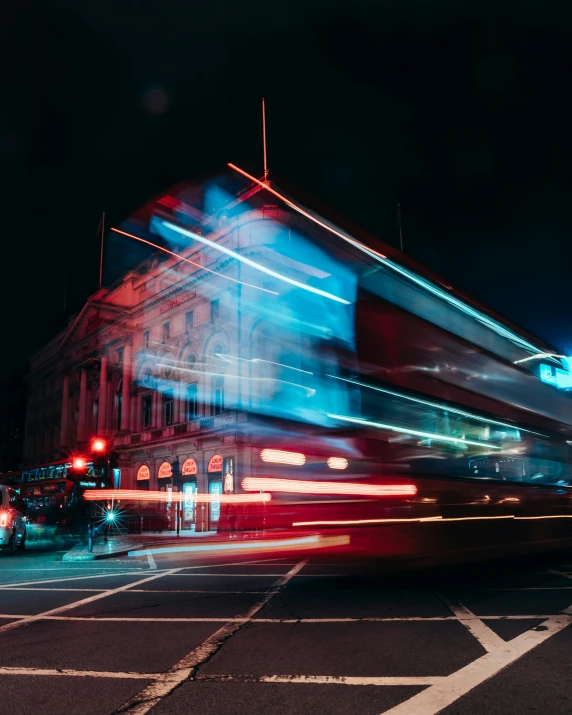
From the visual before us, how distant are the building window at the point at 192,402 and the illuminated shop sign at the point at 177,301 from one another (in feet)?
16.8

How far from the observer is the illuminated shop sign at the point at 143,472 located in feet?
138

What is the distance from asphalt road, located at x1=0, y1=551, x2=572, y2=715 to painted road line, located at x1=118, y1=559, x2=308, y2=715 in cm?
2

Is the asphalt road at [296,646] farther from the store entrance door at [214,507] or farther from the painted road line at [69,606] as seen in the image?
the store entrance door at [214,507]

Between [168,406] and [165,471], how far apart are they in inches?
166

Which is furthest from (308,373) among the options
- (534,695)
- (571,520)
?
(571,520)

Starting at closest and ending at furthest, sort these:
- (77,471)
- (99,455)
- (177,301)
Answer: (77,471), (99,455), (177,301)

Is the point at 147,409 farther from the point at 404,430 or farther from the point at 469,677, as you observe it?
the point at 469,677

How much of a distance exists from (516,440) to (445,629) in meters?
6.66

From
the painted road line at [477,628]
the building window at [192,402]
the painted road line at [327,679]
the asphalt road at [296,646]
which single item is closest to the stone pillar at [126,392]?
the building window at [192,402]

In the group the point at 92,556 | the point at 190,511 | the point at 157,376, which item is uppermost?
the point at 157,376

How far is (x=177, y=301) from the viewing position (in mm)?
39562

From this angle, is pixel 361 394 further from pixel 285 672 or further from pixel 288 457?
pixel 285 672

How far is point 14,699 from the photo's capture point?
4.14 meters

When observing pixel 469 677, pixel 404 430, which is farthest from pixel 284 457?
pixel 469 677
